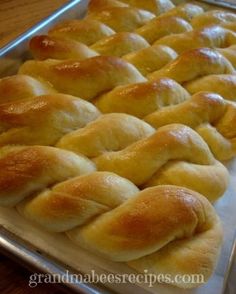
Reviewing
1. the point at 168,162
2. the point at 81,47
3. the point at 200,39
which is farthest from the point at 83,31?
the point at 168,162

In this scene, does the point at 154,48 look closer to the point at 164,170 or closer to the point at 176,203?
the point at 164,170

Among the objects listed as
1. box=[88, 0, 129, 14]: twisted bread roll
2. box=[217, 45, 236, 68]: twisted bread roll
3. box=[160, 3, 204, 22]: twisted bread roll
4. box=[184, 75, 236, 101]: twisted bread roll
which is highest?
box=[88, 0, 129, 14]: twisted bread roll

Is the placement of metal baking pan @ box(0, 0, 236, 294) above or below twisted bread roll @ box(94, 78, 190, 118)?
below

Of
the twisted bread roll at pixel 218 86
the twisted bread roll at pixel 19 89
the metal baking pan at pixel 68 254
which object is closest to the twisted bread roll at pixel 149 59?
the twisted bread roll at pixel 218 86

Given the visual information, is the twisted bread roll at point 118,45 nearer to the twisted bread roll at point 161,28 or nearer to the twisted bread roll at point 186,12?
the twisted bread roll at point 161,28

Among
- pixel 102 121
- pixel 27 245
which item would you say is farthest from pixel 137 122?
pixel 27 245

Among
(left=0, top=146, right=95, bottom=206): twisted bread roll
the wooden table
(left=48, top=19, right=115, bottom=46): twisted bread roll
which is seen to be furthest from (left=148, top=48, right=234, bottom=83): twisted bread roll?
the wooden table

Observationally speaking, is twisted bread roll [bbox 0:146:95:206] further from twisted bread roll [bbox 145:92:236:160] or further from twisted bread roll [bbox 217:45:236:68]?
twisted bread roll [bbox 217:45:236:68]
